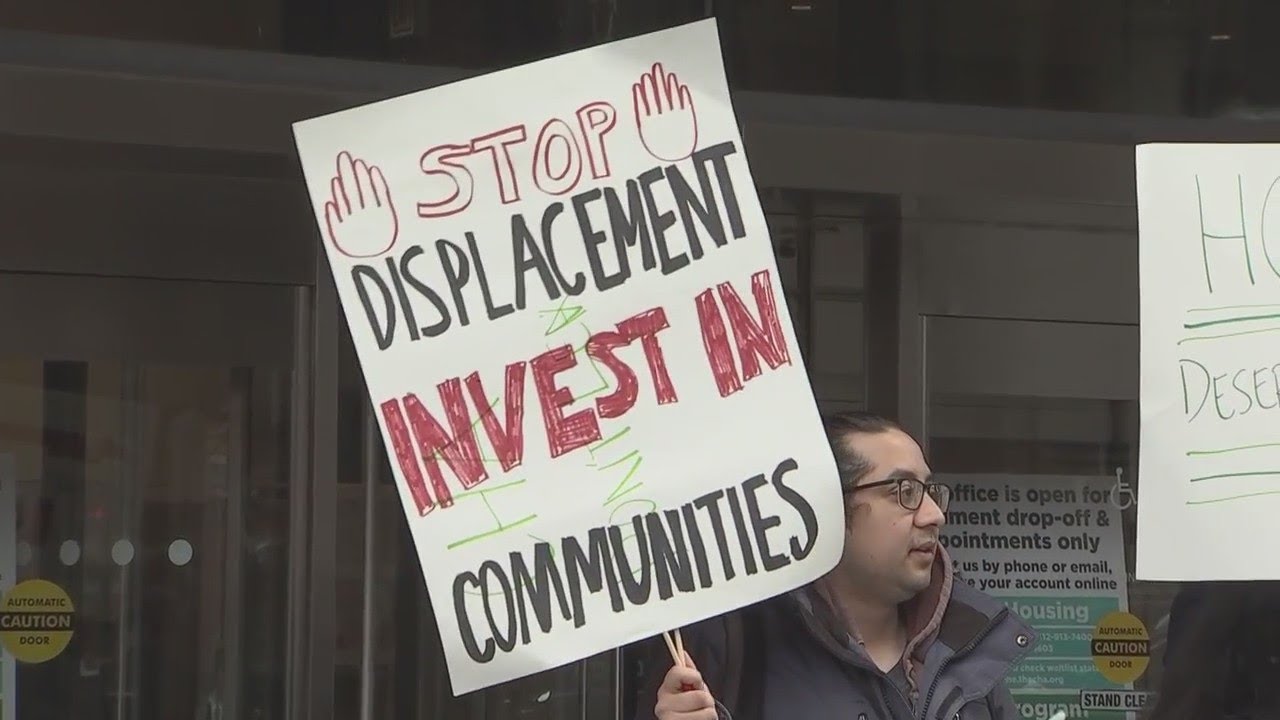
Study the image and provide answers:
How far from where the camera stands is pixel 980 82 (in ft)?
18.1

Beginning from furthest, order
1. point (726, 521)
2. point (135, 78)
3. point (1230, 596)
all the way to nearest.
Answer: point (135, 78) < point (1230, 596) < point (726, 521)

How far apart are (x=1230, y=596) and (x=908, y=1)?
1.83 meters

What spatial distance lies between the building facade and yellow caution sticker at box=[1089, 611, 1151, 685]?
0.05 metres

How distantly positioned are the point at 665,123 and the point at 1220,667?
5.81ft

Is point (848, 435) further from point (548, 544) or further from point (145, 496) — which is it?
point (145, 496)

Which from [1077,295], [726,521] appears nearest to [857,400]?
[1077,295]

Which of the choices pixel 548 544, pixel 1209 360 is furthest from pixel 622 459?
pixel 1209 360

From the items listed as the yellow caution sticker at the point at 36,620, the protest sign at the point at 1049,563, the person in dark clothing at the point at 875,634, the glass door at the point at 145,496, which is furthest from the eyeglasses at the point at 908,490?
the yellow caution sticker at the point at 36,620

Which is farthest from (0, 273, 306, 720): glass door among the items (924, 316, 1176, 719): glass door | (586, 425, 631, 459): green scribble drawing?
(586, 425, 631, 459): green scribble drawing

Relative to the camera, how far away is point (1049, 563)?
224 inches

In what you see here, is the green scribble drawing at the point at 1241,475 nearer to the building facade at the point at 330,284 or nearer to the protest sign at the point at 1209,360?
the protest sign at the point at 1209,360

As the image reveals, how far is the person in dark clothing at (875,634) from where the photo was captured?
3.38m

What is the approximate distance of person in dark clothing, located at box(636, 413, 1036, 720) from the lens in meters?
3.38

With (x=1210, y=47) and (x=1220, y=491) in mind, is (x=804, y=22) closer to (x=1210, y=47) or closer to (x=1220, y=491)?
(x=1210, y=47)
